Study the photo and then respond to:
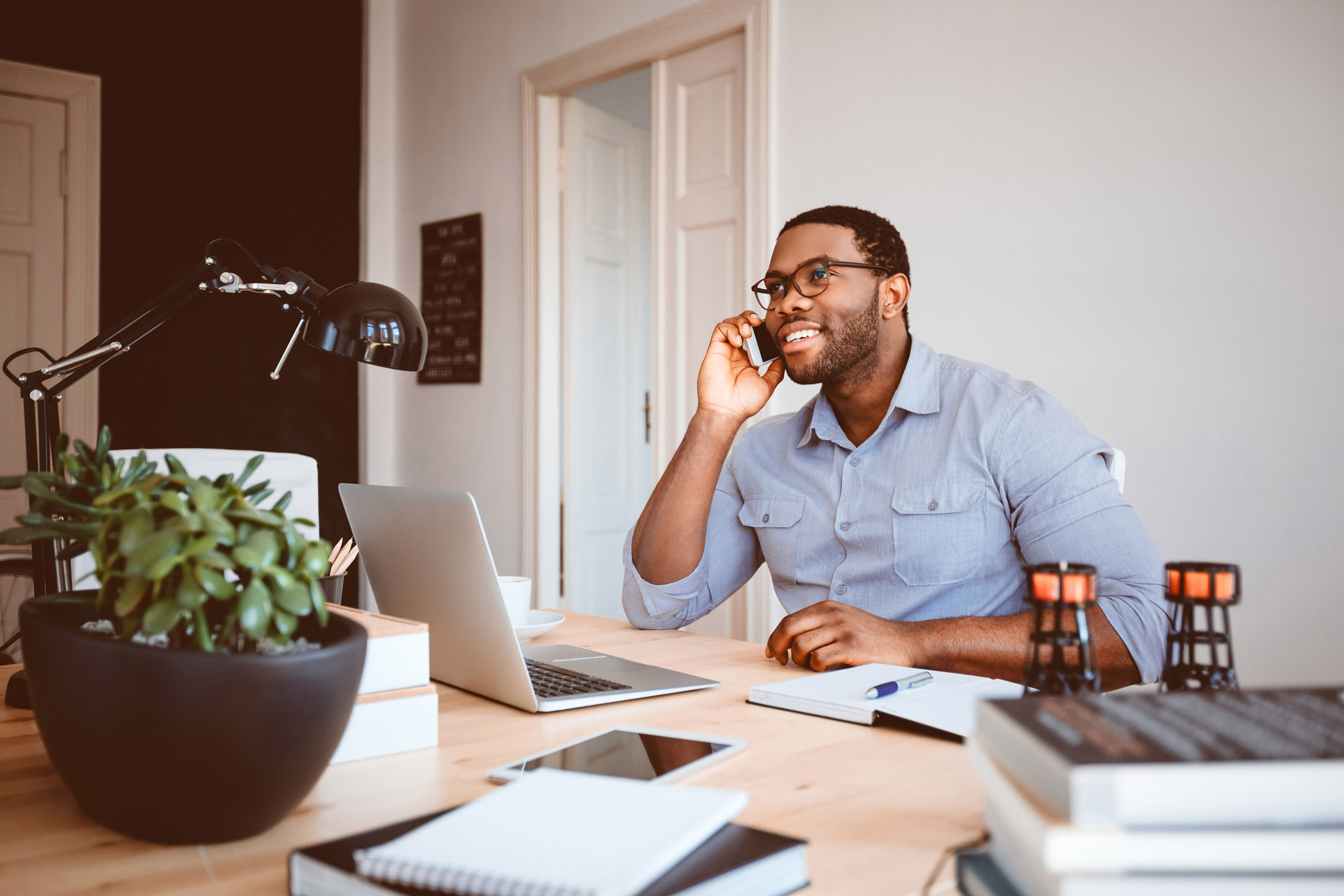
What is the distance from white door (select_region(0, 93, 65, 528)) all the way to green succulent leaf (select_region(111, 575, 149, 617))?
3513 millimetres

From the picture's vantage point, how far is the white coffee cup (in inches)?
52.6

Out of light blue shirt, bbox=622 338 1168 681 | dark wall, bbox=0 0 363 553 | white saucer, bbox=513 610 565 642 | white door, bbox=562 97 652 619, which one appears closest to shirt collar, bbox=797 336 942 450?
light blue shirt, bbox=622 338 1168 681

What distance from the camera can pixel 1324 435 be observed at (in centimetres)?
189

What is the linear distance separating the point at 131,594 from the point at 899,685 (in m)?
0.73

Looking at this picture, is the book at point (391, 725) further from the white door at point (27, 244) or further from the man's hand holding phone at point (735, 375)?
the white door at point (27, 244)

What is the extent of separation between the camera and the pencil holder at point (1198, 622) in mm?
627

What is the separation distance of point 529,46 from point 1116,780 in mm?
3788

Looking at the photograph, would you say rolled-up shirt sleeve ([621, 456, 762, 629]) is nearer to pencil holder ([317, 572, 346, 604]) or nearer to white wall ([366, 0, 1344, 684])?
pencil holder ([317, 572, 346, 604])

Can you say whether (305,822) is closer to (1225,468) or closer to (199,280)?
(199,280)

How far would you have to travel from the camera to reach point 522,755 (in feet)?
2.68

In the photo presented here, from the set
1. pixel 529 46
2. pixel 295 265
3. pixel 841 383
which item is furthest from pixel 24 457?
pixel 841 383

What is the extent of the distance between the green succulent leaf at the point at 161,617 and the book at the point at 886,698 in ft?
2.00

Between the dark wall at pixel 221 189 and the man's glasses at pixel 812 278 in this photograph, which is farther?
the dark wall at pixel 221 189

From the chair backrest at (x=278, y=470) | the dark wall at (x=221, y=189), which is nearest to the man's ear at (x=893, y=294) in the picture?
the chair backrest at (x=278, y=470)
